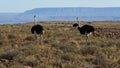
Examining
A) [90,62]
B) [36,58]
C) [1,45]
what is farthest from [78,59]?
[1,45]

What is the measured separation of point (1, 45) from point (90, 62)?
28.0 ft

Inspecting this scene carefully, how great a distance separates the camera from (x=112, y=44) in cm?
2092

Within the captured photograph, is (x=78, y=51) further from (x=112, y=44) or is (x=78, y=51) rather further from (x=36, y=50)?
(x=112, y=44)

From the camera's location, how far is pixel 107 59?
15.1 meters

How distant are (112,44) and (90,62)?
5.86 meters

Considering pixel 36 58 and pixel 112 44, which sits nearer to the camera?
pixel 36 58

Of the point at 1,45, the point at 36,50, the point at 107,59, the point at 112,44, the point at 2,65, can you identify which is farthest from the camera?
the point at 1,45

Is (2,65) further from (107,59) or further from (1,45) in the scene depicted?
(1,45)

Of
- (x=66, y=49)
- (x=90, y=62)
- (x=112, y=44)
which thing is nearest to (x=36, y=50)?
(x=66, y=49)

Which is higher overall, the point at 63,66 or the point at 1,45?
the point at 63,66

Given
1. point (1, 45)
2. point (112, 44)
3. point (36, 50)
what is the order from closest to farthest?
point (36, 50) < point (112, 44) < point (1, 45)

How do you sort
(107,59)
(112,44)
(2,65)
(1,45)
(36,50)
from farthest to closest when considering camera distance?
(1,45)
(112,44)
(36,50)
(107,59)
(2,65)

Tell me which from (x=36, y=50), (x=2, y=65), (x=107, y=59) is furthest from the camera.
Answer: (x=36, y=50)

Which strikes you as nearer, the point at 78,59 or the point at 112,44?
the point at 78,59
